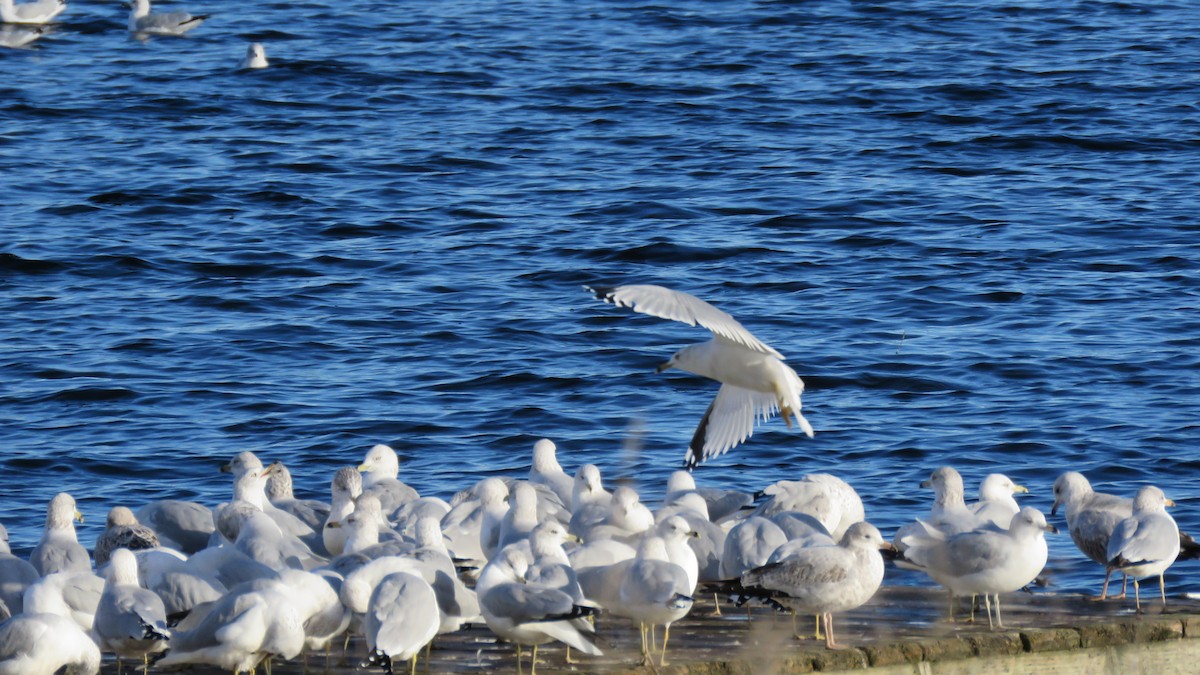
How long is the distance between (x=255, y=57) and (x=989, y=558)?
71.4 ft

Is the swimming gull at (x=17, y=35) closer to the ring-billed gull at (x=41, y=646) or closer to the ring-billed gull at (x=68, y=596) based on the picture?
the ring-billed gull at (x=68, y=596)

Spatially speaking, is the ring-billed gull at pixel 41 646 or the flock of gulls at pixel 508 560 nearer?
the ring-billed gull at pixel 41 646

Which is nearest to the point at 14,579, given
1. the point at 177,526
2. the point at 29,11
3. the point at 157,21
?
the point at 177,526

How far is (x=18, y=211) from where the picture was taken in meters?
22.9

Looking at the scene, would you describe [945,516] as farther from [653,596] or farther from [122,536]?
[122,536]

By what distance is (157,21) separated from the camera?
3234cm

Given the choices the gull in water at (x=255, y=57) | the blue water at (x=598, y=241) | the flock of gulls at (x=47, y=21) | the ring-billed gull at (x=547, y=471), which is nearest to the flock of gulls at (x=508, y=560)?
the ring-billed gull at (x=547, y=471)

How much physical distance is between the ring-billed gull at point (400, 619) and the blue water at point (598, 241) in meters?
4.51

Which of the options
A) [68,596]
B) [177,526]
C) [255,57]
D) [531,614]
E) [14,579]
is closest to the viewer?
[531,614]

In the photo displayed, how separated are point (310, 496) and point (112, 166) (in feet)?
39.5

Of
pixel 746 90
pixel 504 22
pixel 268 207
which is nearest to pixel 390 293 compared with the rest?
pixel 268 207

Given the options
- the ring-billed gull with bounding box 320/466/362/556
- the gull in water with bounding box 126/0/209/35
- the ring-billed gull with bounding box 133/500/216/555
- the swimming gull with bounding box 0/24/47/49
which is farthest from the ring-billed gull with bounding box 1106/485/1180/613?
the swimming gull with bounding box 0/24/47/49

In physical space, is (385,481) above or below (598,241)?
above

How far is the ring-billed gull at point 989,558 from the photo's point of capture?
934 cm
